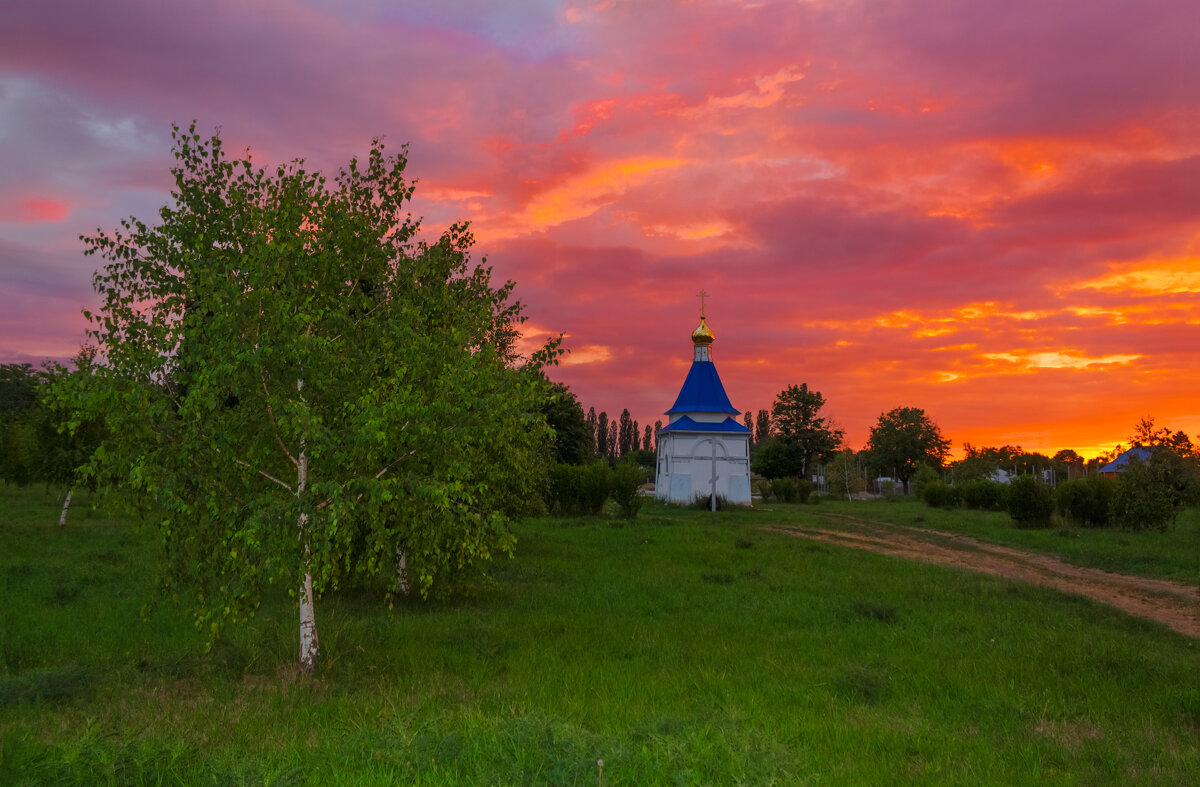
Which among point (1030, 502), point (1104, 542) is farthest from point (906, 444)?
point (1104, 542)

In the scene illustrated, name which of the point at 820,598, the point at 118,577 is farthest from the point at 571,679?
the point at 118,577

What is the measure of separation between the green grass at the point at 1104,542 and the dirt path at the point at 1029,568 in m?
0.85

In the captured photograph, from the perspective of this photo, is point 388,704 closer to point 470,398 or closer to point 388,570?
point 470,398

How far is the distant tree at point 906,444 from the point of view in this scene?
92812 mm

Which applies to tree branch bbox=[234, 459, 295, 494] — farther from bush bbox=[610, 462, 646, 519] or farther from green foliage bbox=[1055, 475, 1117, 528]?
green foliage bbox=[1055, 475, 1117, 528]

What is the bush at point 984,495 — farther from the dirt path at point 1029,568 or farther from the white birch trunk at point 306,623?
the white birch trunk at point 306,623

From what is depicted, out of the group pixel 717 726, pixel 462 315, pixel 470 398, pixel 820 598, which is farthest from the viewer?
pixel 820 598

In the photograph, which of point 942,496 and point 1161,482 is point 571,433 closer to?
point 942,496

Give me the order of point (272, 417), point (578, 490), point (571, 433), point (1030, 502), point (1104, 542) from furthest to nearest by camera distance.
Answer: point (571, 433) < point (578, 490) < point (1030, 502) < point (1104, 542) < point (272, 417)

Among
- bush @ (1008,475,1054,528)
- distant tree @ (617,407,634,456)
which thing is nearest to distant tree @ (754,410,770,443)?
distant tree @ (617,407,634,456)

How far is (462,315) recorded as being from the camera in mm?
11914

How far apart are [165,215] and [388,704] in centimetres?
768

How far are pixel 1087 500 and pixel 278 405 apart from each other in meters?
37.9

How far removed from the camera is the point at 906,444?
9269 centimetres
